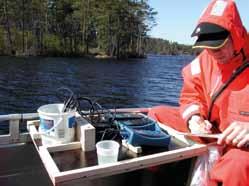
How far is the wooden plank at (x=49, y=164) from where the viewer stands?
1907mm

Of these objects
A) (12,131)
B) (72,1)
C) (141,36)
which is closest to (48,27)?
(72,1)

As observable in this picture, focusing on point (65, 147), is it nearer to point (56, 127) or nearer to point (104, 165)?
point (56, 127)

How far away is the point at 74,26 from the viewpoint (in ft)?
198

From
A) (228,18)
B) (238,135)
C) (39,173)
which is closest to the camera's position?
(238,135)

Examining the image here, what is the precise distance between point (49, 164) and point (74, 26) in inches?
2373

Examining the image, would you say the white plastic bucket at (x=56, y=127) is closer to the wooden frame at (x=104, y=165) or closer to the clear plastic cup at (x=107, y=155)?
the wooden frame at (x=104, y=165)

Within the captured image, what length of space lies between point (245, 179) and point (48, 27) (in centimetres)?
5895

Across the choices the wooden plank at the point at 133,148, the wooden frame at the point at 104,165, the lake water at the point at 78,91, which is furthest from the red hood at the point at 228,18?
the lake water at the point at 78,91

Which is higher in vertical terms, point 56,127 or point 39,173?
point 56,127

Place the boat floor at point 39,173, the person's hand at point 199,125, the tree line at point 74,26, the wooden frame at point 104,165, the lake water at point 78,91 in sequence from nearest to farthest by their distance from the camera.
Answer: the wooden frame at point 104,165 → the person's hand at point 199,125 → the boat floor at point 39,173 → the lake water at point 78,91 → the tree line at point 74,26

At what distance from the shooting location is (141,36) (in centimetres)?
6788

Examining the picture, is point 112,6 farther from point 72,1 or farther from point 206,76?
point 206,76

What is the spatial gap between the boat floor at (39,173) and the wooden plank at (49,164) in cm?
81

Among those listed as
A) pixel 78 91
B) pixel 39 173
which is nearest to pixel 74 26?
pixel 78 91
